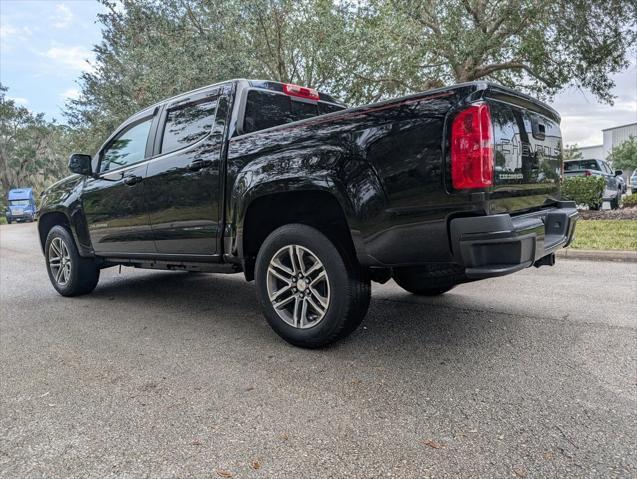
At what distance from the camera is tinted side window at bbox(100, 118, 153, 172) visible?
4711 millimetres

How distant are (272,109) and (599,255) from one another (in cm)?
544

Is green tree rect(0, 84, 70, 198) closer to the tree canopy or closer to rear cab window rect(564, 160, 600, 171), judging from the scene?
the tree canopy

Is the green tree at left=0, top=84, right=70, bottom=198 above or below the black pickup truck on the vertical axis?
above

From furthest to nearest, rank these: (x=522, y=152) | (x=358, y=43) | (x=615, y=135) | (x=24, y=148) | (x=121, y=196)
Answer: (x=615, y=135), (x=24, y=148), (x=358, y=43), (x=121, y=196), (x=522, y=152)

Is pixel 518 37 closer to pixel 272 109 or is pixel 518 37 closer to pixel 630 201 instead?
pixel 630 201

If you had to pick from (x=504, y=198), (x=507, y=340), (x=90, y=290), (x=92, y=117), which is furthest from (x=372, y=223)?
(x=92, y=117)

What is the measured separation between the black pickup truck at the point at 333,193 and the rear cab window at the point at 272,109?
13 millimetres

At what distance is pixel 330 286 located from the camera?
121 inches

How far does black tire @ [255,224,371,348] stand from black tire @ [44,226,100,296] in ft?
10.2

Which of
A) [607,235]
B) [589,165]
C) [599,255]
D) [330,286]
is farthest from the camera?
[589,165]

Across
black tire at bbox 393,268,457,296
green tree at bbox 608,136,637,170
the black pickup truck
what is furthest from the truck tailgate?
green tree at bbox 608,136,637,170

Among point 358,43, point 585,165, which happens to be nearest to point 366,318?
point 358,43

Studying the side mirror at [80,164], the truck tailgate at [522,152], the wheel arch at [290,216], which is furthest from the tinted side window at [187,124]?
the truck tailgate at [522,152]

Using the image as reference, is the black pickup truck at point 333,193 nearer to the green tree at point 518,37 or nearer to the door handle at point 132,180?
the door handle at point 132,180
